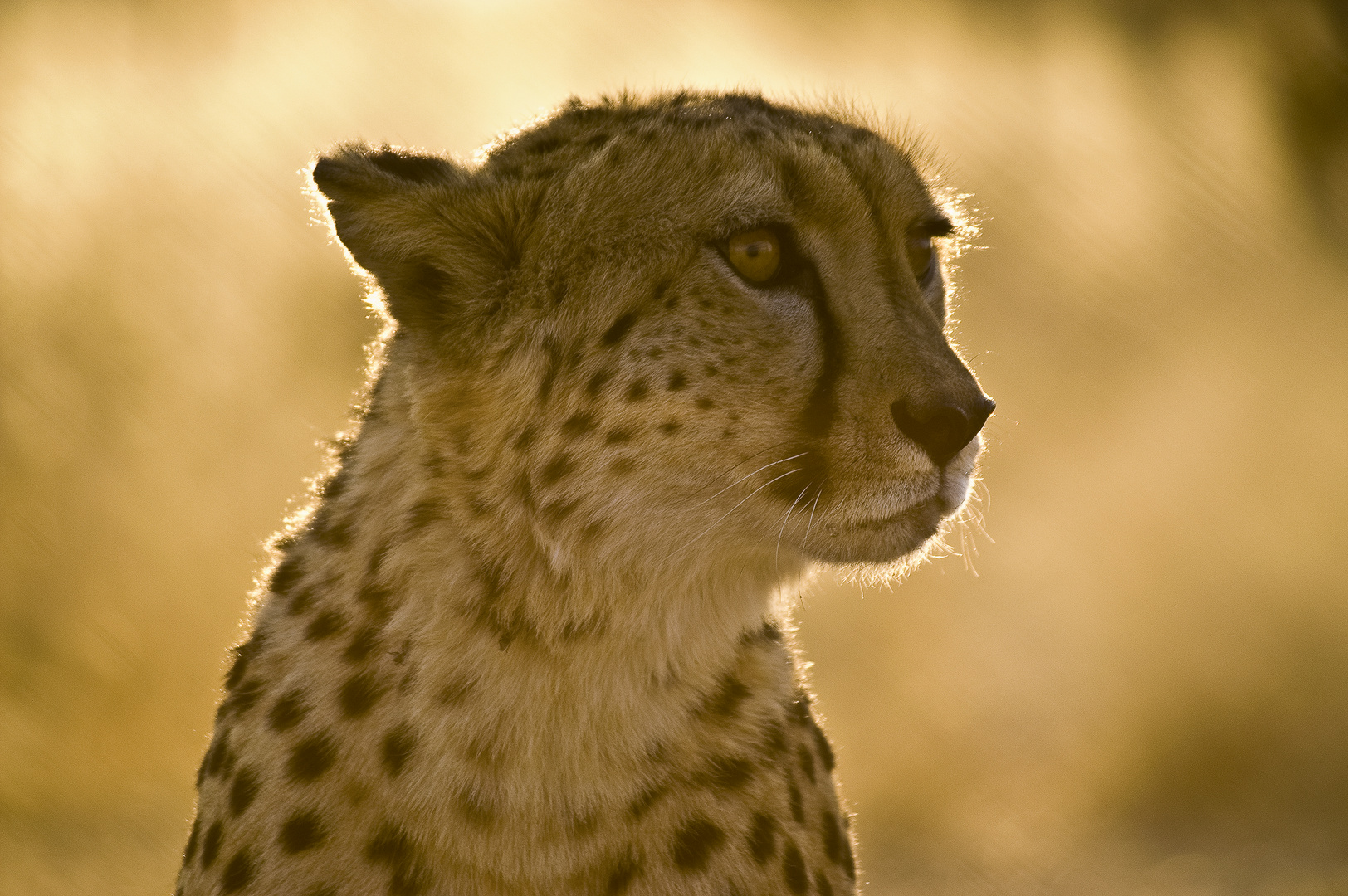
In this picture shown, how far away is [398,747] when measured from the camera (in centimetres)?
173

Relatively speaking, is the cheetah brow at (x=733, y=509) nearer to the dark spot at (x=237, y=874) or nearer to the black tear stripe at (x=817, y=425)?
the black tear stripe at (x=817, y=425)

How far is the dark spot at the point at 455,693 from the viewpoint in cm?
175

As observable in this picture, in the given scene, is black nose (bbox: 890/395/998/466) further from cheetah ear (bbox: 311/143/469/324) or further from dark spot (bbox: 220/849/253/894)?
dark spot (bbox: 220/849/253/894)

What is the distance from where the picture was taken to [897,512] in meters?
1.74

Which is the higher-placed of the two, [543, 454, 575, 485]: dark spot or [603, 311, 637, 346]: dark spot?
[603, 311, 637, 346]: dark spot

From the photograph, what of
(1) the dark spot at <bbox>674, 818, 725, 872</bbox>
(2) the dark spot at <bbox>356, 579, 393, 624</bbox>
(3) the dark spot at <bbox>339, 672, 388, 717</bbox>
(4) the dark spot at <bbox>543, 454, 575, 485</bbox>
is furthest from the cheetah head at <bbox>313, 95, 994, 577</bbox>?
(1) the dark spot at <bbox>674, 818, 725, 872</bbox>

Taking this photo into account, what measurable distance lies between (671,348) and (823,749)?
0.75m

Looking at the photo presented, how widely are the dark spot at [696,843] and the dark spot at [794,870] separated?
10cm

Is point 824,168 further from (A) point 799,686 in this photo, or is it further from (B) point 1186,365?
(B) point 1186,365

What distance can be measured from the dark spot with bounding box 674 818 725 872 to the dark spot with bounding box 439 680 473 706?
0.33 meters

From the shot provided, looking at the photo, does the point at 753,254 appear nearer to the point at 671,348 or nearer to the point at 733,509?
the point at 671,348

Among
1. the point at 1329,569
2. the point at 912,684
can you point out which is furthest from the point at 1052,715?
the point at 1329,569

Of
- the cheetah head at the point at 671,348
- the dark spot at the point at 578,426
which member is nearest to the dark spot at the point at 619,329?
the cheetah head at the point at 671,348

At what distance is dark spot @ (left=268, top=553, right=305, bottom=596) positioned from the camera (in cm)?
190
